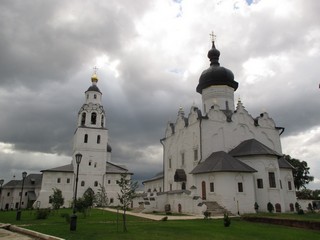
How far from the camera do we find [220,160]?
29.9 meters

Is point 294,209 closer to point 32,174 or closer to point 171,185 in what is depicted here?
point 171,185

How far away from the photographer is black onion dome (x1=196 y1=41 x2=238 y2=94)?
40.5 metres

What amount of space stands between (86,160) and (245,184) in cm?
3582

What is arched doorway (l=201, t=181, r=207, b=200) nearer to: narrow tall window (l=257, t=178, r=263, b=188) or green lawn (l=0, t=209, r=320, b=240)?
narrow tall window (l=257, t=178, r=263, b=188)

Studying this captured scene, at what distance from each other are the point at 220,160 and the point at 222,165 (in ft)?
3.79

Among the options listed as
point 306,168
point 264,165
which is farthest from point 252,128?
point 306,168

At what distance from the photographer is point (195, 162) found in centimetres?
3500

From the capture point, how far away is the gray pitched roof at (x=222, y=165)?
93.5ft

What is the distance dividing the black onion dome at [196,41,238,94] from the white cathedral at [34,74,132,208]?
2577 centimetres

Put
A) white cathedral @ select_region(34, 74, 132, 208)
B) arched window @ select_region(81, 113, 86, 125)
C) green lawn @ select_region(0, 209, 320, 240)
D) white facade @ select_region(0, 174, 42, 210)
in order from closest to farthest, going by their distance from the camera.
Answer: green lawn @ select_region(0, 209, 320, 240) → white cathedral @ select_region(34, 74, 132, 208) → arched window @ select_region(81, 113, 86, 125) → white facade @ select_region(0, 174, 42, 210)

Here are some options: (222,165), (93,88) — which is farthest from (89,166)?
(222,165)

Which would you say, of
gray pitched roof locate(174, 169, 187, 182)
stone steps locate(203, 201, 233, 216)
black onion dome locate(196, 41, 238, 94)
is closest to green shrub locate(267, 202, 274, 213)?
stone steps locate(203, 201, 233, 216)

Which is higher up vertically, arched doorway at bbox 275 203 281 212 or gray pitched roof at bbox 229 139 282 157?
gray pitched roof at bbox 229 139 282 157

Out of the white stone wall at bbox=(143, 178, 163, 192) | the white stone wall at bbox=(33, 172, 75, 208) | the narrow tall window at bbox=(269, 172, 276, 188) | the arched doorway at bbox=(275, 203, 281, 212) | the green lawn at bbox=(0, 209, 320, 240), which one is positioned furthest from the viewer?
the white stone wall at bbox=(33, 172, 75, 208)
